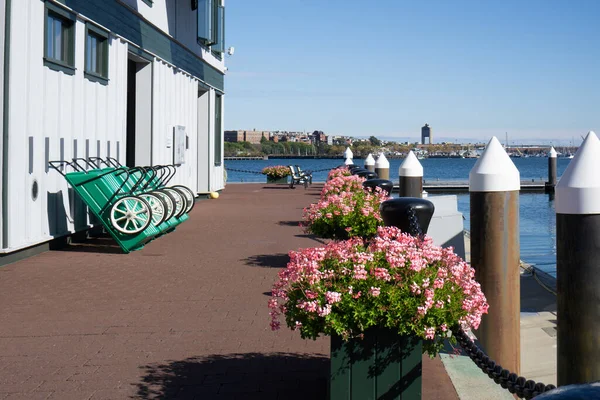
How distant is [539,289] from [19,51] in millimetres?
9704

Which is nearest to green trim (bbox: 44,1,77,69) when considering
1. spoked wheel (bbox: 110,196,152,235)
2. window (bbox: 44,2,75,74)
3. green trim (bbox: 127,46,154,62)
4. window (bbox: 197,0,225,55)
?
window (bbox: 44,2,75,74)

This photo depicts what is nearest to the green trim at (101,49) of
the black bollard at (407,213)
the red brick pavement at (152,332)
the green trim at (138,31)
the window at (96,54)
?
the window at (96,54)

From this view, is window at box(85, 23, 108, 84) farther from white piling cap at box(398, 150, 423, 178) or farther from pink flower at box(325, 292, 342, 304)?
pink flower at box(325, 292, 342, 304)

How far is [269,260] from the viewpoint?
1123 cm

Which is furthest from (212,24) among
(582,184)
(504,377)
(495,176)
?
(504,377)

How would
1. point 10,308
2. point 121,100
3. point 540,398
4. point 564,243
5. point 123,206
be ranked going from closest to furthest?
point 540,398, point 564,243, point 10,308, point 123,206, point 121,100

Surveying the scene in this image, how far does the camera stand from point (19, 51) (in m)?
10.4

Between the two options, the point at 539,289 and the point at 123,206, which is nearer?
the point at 123,206

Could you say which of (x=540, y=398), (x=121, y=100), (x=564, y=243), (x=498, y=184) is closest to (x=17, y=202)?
(x=121, y=100)

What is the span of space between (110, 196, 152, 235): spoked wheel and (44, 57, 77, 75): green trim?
235 centimetres

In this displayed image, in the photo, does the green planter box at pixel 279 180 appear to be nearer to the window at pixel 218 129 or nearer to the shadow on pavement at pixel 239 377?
the window at pixel 218 129

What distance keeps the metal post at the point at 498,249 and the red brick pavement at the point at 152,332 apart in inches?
19.3

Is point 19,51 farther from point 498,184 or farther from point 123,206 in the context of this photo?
point 498,184

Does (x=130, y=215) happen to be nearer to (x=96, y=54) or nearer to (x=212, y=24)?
(x=96, y=54)
